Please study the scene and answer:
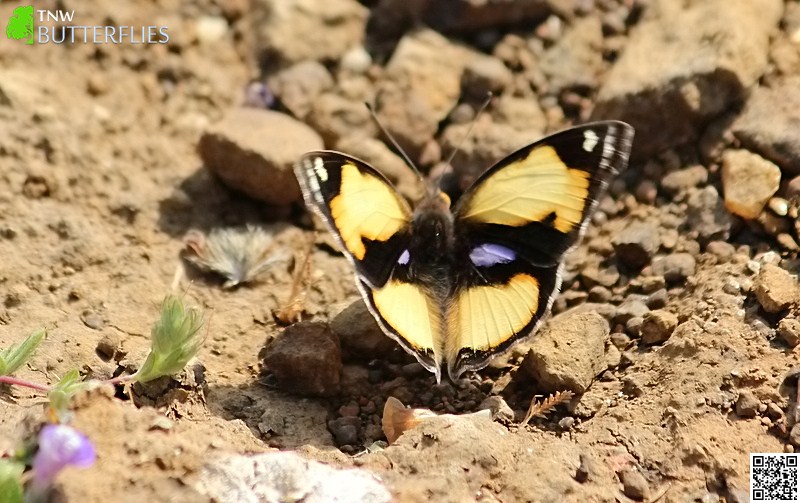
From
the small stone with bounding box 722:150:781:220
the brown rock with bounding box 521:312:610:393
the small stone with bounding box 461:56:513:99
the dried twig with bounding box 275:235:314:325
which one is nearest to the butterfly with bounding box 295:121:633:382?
the brown rock with bounding box 521:312:610:393

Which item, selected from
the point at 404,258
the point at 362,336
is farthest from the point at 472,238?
the point at 362,336

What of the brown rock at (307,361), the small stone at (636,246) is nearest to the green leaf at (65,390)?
the brown rock at (307,361)

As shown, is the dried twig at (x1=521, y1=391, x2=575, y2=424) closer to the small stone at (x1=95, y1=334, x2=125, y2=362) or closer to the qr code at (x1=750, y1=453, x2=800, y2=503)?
the qr code at (x1=750, y1=453, x2=800, y2=503)

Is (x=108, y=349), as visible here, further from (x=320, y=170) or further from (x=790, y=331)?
(x=790, y=331)

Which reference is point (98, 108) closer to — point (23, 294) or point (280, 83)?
point (280, 83)

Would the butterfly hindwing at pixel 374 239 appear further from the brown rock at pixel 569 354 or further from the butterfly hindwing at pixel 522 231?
the brown rock at pixel 569 354

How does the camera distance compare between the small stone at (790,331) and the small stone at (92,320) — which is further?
the small stone at (92,320)

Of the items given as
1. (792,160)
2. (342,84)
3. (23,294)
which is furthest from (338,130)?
(792,160)
